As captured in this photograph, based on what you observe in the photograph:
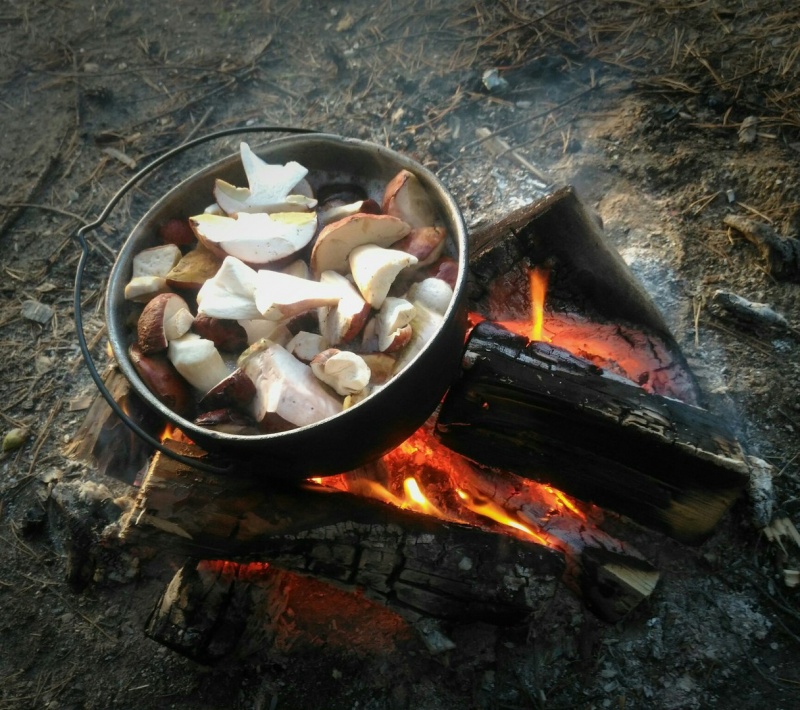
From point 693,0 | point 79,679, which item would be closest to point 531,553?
point 79,679

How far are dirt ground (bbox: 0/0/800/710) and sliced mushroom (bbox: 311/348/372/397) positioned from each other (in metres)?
0.86

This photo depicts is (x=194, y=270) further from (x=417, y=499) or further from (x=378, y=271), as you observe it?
(x=417, y=499)

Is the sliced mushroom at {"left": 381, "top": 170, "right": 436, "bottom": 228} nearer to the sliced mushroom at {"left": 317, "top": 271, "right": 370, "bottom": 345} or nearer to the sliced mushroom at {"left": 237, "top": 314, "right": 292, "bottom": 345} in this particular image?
the sliced mushroom at {"left": 317, "top": 271, "right": 370, "bottom": 345}

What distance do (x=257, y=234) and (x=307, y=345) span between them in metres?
0.38

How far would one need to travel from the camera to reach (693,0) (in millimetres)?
3307

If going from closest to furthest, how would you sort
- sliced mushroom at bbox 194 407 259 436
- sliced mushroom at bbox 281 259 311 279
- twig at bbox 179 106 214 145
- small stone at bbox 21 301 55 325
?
sliced mushroom at bbox 194 407 259 436, sliced mushroom at bbox 281 259 311 279, small stone at bbox 21 301 55 325, twig at bbox 179 106 214 145

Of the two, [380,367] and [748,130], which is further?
[748,130]

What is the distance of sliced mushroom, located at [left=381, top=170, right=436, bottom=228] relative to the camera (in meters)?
1.76

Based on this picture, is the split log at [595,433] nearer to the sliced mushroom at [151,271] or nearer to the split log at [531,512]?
the split log at [531,512]

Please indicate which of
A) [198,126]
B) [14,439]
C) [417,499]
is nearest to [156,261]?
[417,499]

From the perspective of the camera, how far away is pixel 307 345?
1.65 metres

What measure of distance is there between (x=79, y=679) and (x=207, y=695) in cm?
45

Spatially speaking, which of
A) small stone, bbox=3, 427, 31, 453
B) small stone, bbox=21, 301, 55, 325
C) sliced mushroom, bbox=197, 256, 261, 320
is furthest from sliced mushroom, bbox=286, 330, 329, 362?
small stone, bbox=21, 301, 55, 325

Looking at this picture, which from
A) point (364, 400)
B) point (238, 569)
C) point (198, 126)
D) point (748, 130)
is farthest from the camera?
point (198, 126)
